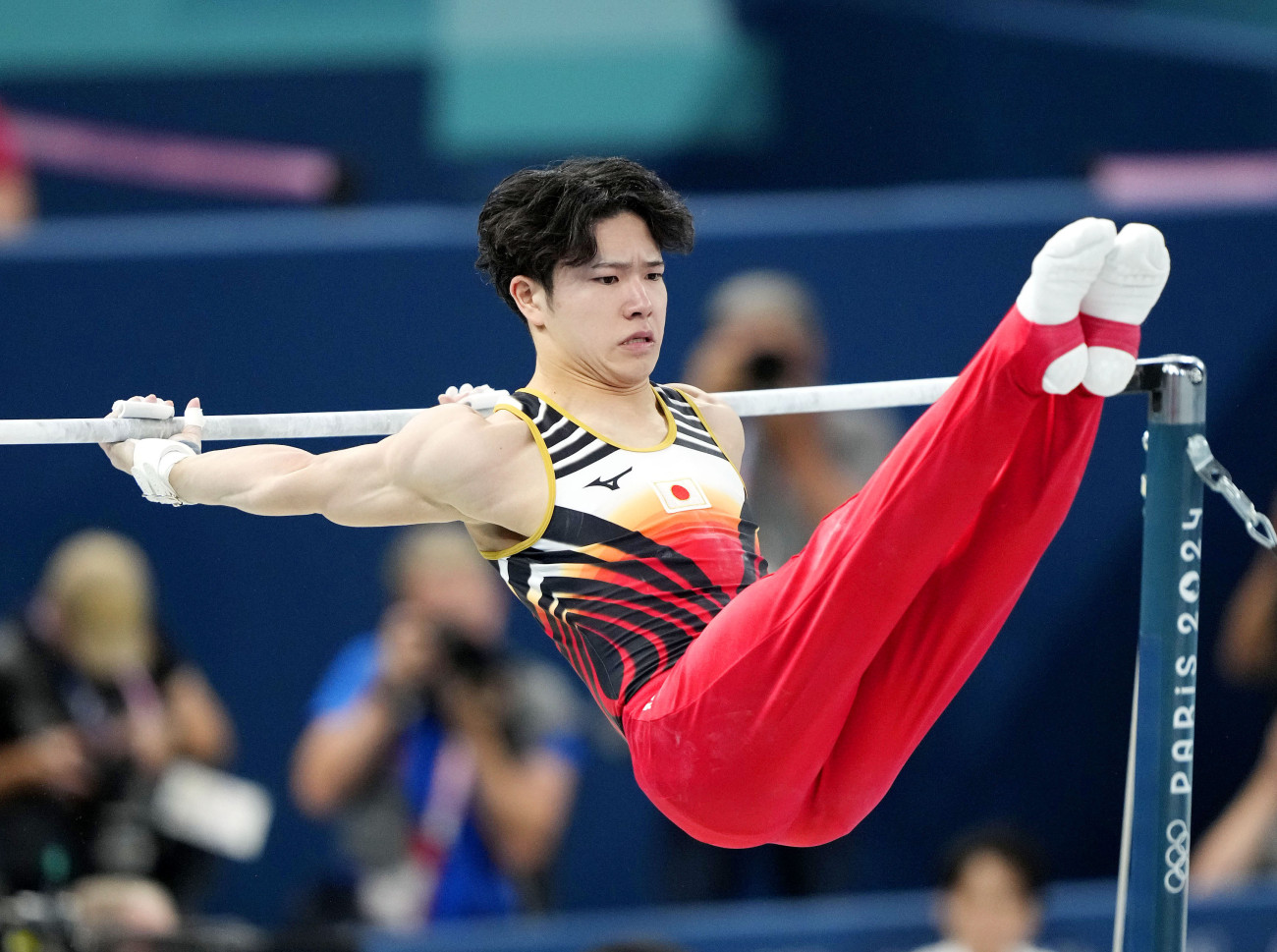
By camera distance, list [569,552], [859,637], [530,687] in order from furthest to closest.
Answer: [530,687] → [569,552] → [859,637]

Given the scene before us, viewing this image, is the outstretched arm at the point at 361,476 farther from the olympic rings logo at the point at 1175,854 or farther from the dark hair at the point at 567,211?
the olympic rings logo at the point at 1175,854

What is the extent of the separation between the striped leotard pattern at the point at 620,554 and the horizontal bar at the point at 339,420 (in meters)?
0.29

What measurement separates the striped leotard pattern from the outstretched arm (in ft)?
0.48

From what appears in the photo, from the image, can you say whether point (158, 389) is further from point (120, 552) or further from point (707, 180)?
point (707, 180)

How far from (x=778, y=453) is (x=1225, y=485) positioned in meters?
2.39

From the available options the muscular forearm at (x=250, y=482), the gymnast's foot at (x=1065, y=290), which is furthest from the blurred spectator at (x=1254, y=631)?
the muscular forearm at (x=250, y=482)

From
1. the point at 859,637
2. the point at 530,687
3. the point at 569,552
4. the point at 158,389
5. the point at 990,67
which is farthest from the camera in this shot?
the point at 990,67

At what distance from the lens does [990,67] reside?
9.27 metres

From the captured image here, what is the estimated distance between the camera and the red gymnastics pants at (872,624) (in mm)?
2648

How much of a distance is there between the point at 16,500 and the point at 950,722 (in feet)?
9.49

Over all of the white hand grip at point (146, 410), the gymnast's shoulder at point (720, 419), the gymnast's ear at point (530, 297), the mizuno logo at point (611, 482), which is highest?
the gymnast's ear at point (530, 297)

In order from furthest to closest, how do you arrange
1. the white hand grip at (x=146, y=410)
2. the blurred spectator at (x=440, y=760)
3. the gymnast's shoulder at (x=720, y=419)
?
the blurred spectator at (x=440, y=760) < the gymnast's shoulder at (x=720, y=419) < the white hand grip at (x=146, y=410)

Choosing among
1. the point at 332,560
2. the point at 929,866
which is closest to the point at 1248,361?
the point at 929,866

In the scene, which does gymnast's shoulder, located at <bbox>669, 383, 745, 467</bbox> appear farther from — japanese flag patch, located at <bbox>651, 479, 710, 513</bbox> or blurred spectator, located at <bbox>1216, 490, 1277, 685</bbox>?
blurred spectator, located at <bbox>1216, 490, 1277, 685</bbox>
